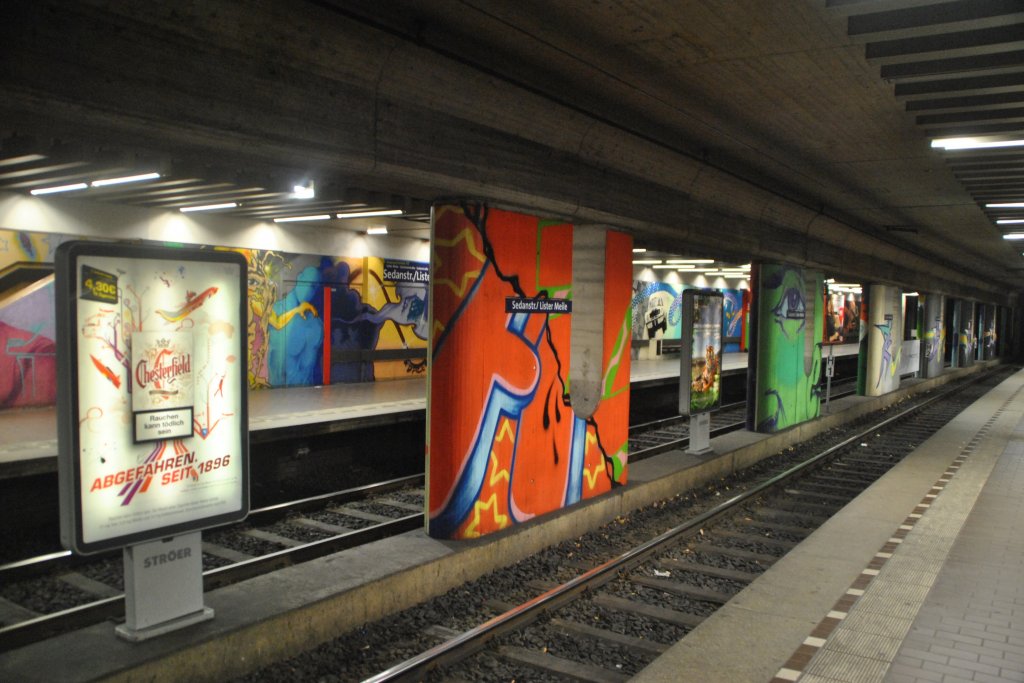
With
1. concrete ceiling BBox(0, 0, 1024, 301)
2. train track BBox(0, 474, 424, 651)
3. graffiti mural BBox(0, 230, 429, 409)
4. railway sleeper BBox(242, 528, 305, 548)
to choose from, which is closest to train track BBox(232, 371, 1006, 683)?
train track BBox(0, 474, 424, 651)

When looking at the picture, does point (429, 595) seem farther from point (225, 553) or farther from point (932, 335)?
point (932, 335)

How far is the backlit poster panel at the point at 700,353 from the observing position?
42.2 feet

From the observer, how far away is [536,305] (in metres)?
8.66

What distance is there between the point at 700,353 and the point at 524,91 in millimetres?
7035

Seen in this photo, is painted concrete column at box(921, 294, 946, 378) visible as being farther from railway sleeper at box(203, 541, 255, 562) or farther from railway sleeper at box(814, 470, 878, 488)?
railway sleeper at box(203, 541, 255, 562)

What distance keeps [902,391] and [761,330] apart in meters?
15.0

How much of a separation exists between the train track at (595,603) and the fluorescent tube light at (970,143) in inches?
201

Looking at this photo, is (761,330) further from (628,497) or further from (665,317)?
(665,317)

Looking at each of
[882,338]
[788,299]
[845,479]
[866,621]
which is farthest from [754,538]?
[882,338]

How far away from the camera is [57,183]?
12.4m

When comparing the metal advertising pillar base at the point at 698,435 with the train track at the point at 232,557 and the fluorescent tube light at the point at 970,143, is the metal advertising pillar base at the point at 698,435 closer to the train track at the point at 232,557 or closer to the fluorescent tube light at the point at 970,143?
the train track at the point at 232,557

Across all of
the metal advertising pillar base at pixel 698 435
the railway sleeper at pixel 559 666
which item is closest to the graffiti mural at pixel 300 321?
the metal advertising pillar base at pixel 698 435

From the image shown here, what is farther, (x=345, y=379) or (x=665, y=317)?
(x=665, y=317)

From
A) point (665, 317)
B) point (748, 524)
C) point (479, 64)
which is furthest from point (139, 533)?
point (665, 317)
